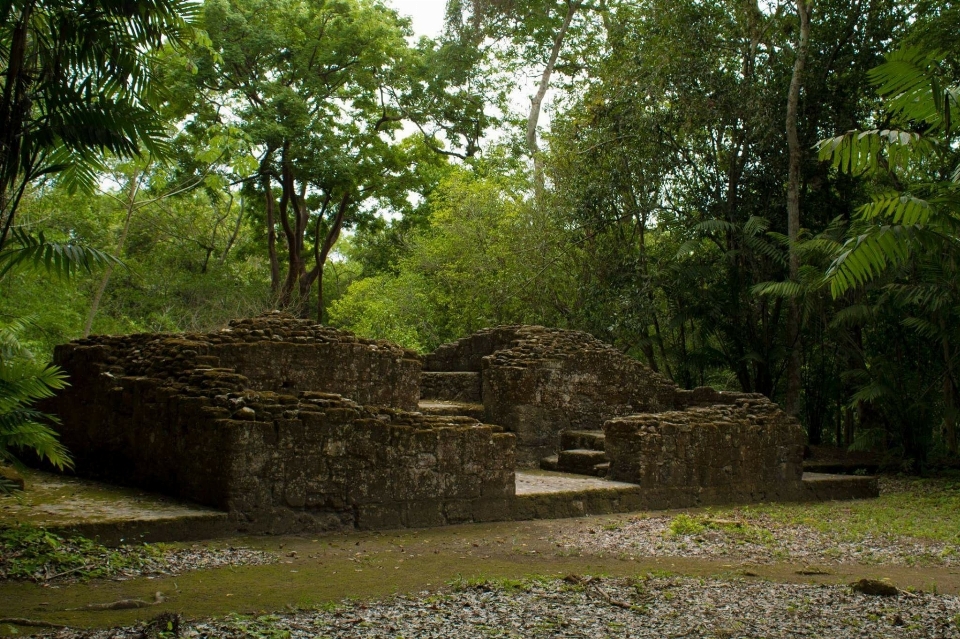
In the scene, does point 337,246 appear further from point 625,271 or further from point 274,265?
point 625,271

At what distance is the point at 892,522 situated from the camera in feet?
32.2

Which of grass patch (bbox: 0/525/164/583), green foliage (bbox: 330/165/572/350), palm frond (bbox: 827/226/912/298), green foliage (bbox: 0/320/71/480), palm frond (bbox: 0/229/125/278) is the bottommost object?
grass patch (bbox: 0/525/164/583)

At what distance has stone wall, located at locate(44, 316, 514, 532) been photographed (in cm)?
754

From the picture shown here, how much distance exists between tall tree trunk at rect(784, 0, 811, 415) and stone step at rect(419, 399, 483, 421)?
6660mm

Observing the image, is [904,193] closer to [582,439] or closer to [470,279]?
[582,439]

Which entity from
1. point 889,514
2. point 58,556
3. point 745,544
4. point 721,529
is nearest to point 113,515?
point 58,556

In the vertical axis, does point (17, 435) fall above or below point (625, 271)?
below

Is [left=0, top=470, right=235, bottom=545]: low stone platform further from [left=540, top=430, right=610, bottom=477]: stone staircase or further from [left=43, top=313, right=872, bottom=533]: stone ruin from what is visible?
[left=540, top=430, right=610, bottom=477]: stone staircase

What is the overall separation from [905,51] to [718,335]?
505 inches

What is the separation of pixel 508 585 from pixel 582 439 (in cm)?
702

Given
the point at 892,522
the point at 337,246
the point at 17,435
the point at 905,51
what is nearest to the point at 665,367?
the point at 892,522

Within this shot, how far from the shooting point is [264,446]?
297 inches

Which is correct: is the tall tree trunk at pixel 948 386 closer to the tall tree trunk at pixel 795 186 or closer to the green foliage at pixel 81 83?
the tall tree trunk at pixel 795 186

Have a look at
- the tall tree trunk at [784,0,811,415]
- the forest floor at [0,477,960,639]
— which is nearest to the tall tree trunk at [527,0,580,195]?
the tall tree trunk at [784,0,811,415]
